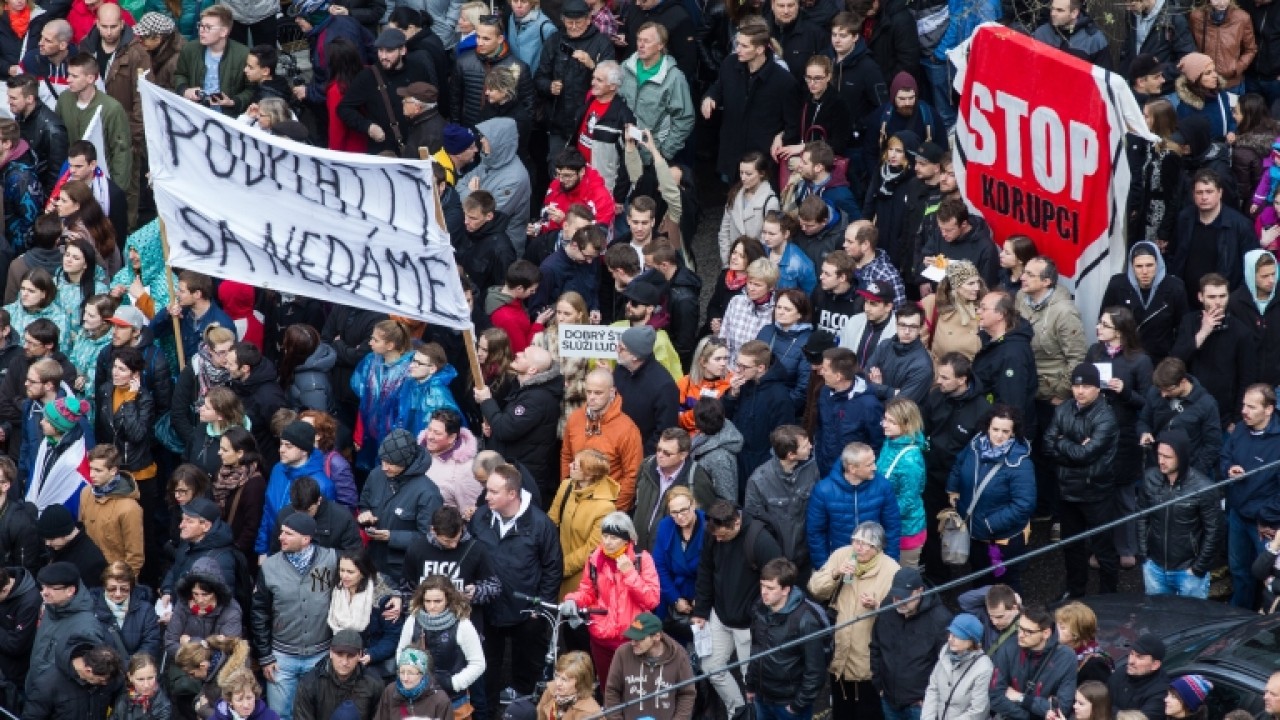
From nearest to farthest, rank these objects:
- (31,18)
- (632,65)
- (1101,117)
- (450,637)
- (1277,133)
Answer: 1. (450,637)
2. (1101,117)
3. (1277,133)
4. (632,65)
5. (31,18)

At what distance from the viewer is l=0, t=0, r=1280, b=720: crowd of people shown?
12.9 metres

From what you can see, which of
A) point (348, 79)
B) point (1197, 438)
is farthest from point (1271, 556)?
point (348, 79)

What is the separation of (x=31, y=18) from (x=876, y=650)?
9.42 metres

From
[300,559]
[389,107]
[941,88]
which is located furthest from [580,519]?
[941,88]

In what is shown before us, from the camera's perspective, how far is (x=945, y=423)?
14.1m

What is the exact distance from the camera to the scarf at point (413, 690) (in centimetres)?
1239

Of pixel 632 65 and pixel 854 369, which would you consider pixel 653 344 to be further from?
pixel 632 65

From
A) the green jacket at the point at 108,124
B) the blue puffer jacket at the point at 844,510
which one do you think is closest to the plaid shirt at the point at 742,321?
the blue puffer jacket at the point at 844,510

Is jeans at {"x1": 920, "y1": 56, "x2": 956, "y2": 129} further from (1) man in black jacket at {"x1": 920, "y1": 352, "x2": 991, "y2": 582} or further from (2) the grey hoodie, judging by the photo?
(1) man in black jacket at {"x1": 920, "y1": 352, "x2": 991, "y2": 582}

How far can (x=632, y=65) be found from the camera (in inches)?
687

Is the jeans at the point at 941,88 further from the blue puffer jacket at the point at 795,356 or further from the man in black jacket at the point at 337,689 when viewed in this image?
the man in black jacket at the point at 337,689

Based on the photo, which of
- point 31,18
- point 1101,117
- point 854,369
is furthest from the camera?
point 31,18

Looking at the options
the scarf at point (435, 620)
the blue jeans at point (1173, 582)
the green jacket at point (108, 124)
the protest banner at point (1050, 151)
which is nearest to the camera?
the scarf at point (435, 620)

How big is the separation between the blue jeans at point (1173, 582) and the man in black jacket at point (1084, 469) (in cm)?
44
